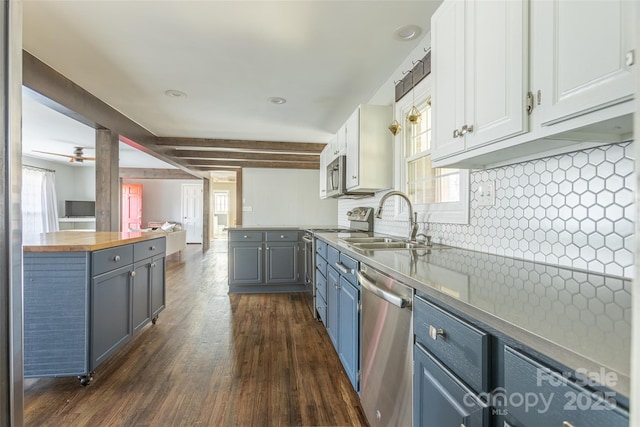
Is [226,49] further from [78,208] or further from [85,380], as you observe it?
[78,208]

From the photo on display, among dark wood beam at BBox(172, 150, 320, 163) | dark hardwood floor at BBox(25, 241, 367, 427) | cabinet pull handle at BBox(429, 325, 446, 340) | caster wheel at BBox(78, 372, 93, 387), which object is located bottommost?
dark hardwood floor at BBox(25, 241, 367, 427)

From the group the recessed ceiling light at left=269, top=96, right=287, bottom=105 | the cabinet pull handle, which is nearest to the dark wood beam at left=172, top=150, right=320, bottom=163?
the recessed ceiling light at left=269, top=96, right=287, bottom=105

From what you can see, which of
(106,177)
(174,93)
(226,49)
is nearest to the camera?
(226,49)

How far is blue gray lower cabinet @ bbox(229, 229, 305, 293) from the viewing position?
4.13 m

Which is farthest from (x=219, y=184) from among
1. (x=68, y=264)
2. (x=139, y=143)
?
(x=68, y=264)

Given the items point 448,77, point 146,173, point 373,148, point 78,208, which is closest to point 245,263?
point 373,148

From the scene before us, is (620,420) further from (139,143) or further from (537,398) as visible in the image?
(139,143)

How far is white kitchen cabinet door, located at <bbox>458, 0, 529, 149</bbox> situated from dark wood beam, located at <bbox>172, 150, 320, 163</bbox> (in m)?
4.97

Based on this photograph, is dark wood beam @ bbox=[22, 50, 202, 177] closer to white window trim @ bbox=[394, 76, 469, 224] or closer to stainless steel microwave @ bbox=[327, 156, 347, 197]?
stainless steel microwave @ bbox=[327, 156, 347, 197]

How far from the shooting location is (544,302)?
0.72m

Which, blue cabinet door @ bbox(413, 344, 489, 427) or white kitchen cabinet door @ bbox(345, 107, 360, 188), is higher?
white kitchen cabinet door @ bbox(345, 107, 360, 188)

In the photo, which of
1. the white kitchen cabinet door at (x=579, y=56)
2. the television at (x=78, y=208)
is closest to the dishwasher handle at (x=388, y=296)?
the white kitchen cabinet door at (x=579, y=56)

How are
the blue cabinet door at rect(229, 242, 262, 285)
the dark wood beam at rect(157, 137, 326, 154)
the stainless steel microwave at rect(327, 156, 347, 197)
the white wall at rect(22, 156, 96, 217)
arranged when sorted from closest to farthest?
the stainless steel microwave at rect(327, 156, 347, 197) → the blue cabinet door at rect(229, 242, 262, 285) → the dark wood beam at rect(157, 137, 326, 154) → the white wall at rect(22, 156, 96, 217)

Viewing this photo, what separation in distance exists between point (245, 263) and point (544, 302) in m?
3.80
